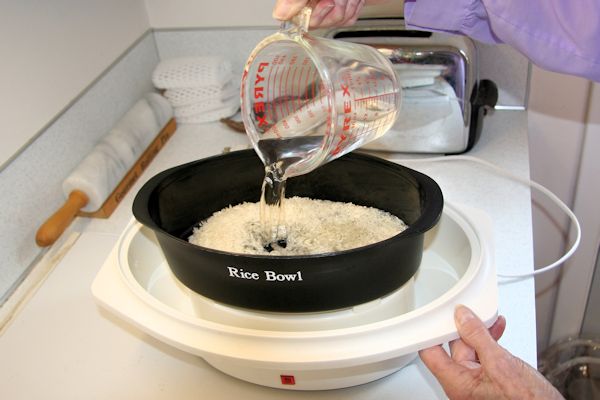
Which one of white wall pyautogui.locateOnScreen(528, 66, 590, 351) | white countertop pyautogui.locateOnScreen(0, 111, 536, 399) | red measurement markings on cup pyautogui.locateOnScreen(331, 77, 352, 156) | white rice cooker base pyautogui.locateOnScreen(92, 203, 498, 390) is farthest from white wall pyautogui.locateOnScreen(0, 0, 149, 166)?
white wall pyautogui.locateOnScreen(528, 66, 590, 351)

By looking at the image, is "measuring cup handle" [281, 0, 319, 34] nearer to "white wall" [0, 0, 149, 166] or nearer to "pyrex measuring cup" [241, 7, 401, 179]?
"pyrex measuring cup" [241, 7, 401, 179]

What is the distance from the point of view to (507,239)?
905mm

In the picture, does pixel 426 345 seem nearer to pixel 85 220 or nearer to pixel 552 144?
pixel 85 220

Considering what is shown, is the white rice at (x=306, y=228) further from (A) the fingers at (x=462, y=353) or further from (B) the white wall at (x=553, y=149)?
(B) the white wall at (x=553, y=149)

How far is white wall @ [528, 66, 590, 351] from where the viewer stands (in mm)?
1164

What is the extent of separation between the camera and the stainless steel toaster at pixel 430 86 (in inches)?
37.6

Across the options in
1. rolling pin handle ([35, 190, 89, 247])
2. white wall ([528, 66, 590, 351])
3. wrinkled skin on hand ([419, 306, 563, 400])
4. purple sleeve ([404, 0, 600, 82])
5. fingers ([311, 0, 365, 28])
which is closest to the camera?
wrinkled skin on hand ([419, 306, 563, 400])

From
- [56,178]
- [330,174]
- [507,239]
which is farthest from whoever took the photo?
[56,178]

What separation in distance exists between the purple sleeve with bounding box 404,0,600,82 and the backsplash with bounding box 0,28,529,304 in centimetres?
39

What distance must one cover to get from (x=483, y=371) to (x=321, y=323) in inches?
6.4

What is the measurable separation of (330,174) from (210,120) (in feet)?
1.75

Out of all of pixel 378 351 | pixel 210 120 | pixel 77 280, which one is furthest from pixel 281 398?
pixel 210 120

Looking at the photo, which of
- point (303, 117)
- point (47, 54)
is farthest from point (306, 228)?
point (47, 54)

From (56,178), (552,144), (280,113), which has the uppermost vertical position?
(280,113)
